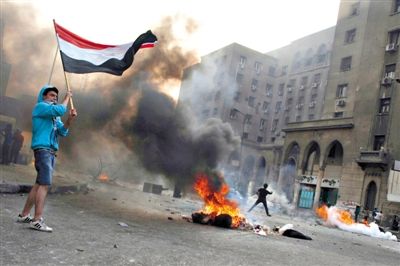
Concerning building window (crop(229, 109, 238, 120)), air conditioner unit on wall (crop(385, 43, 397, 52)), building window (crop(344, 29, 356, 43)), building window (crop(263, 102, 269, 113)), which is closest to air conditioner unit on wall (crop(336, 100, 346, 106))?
building window (crop(344, 29, 356, 43))

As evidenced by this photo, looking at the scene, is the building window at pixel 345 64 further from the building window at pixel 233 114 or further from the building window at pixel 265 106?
the building window at pixel 265 106

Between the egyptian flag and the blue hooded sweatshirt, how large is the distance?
172cm

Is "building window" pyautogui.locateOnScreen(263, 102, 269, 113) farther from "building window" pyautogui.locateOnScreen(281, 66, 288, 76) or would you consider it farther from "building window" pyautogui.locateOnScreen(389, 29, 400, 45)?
"building window" pyautogui.locateOnScreen(389, 29, 400, 45)

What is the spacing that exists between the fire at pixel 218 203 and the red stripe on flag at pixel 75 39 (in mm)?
5236

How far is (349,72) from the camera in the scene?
40.1 metres

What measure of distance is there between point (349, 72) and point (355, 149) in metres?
8.83

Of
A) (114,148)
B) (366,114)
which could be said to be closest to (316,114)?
(366,114)

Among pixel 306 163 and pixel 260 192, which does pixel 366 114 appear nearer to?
pixel 306 163

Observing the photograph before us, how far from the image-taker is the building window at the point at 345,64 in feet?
133

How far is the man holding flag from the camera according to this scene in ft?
17.9

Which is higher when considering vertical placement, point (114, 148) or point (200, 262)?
point (114, 148)

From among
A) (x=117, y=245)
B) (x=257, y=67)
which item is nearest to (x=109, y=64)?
(x=117, y=245)

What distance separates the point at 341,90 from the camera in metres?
41.1

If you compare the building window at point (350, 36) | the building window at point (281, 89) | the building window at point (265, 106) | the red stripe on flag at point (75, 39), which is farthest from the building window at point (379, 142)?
the building window at point (265, 106)
